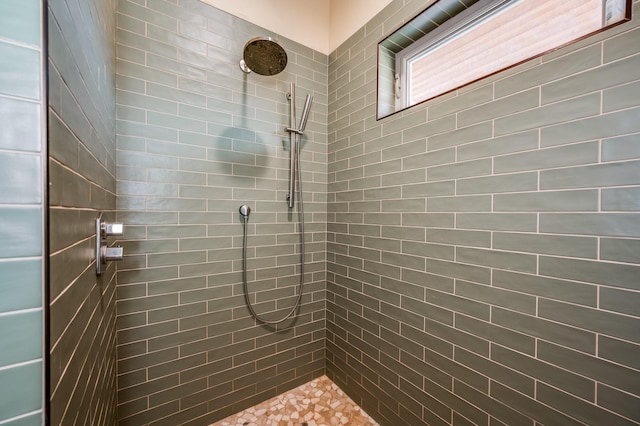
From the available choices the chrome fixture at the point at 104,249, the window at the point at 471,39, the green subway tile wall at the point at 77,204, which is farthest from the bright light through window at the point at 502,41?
the chrome fixture at the point at 104,249

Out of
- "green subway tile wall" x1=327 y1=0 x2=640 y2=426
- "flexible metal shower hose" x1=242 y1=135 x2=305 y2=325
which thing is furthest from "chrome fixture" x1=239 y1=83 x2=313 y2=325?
"green subway tile wall" x1=327 y1=0 x2=640 y2=426

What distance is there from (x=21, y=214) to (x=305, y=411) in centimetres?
168

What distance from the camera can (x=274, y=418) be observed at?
4.67 feet

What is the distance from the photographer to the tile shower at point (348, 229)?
679 millimetres

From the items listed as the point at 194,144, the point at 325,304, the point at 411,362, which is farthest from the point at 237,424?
the point at 194,144

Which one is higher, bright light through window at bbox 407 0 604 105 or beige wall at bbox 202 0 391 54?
beige wall at bbox 202 0 391 54

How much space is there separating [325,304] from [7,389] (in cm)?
159

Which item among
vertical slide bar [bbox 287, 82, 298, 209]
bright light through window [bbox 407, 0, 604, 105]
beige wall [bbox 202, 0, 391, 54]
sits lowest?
vertical slide bar [bbox 287, 82, 298, 209]

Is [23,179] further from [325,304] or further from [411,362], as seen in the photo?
[325,304]

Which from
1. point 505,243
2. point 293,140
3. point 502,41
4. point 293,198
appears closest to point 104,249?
point 293,198

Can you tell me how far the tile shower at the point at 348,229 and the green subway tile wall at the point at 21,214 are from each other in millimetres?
46

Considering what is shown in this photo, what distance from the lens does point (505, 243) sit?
90 cm

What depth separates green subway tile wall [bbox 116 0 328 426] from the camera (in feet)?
3.90

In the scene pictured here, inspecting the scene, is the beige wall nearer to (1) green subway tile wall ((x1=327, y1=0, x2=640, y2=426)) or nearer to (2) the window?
(1) green subway tile wall ((x1=327, y1=0, x2=640, y2=426))
